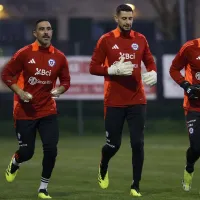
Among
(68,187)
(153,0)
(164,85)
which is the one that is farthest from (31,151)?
(153,0)

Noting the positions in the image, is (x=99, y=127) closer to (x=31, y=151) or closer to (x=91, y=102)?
(x=91, y=102)

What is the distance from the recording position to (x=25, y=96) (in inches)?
512

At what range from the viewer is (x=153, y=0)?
39.2 meters

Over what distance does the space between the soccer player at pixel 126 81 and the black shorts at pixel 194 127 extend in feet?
2.02

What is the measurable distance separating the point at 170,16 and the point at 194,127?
25.4 metres

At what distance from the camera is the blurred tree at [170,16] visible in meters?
37.8

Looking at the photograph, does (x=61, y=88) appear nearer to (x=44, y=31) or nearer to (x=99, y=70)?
(x=99, y=70)

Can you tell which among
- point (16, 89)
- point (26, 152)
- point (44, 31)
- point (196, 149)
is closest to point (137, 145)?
point (196, 149)

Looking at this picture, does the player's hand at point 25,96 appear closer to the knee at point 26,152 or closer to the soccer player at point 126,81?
the knee at point 26,152

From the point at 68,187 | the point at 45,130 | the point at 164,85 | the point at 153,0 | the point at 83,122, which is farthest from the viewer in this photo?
the point at 153,0

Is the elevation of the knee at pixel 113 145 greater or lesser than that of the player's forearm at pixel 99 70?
lesser

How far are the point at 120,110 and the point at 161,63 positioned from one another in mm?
11682

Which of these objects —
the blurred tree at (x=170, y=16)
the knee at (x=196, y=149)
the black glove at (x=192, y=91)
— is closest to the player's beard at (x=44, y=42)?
the black glove at (x=192, y=91)

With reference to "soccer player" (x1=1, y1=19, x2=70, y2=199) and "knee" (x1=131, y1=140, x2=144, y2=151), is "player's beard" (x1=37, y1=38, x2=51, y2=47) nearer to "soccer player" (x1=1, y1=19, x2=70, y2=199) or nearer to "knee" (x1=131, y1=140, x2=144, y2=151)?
"soccer player" (x1=1, y1=19, x2=70, y2=199)
